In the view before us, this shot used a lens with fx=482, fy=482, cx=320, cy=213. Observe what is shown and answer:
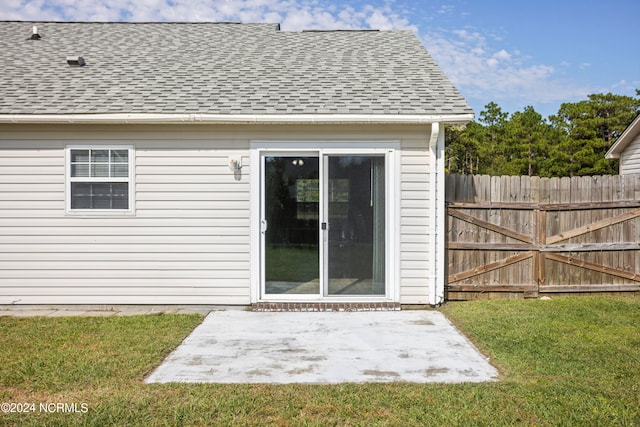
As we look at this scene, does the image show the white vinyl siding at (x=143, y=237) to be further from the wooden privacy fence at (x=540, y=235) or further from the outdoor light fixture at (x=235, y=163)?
the wooden privacy fence at (x=540, y=235)

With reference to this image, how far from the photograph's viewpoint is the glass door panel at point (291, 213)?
6.67m

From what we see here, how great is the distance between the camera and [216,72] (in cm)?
773

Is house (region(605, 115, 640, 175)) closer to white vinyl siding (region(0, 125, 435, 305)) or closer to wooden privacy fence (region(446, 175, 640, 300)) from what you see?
wooden privacy fence (region(446, 175, 640, 300))

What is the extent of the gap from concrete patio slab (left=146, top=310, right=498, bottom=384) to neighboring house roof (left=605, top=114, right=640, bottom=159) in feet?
29.4

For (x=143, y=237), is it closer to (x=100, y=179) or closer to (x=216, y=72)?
(x=100, y=179)

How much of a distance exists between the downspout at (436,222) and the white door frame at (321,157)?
0.45 m

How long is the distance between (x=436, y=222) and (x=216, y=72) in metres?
4.18

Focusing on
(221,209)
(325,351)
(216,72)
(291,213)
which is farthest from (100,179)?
(325,351)

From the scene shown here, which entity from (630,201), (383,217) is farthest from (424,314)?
(630,201)

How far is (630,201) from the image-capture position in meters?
7.25

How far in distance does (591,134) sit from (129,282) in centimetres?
2493

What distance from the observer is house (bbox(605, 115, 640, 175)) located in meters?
12.2

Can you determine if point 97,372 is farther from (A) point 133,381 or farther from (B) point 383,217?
(B) point 383,217

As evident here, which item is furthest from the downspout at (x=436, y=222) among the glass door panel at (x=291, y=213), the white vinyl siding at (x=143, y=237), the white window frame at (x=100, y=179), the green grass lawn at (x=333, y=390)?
the white window frame at (x=100, y=179)
